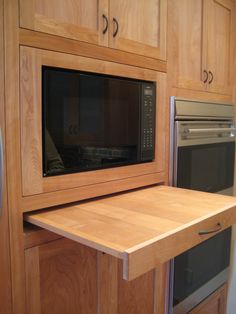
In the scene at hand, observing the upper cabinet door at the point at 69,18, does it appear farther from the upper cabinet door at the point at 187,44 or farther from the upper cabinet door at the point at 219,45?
the upper cabinet door at the point at 219,45

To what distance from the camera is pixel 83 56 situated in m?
1.05

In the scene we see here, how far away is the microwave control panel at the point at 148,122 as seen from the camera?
1.30 m

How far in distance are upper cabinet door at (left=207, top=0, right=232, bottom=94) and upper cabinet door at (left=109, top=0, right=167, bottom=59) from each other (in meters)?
0.44

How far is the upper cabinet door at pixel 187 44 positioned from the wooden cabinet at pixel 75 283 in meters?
0.87

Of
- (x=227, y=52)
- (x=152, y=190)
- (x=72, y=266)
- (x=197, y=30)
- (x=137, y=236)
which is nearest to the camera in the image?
(x=137, y=236)

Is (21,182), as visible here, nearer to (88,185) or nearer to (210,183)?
(88,185)

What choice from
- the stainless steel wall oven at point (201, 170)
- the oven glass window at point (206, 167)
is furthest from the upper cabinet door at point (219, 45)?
the oven glass window at point (206, 167)

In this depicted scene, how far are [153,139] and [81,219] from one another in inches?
22.6

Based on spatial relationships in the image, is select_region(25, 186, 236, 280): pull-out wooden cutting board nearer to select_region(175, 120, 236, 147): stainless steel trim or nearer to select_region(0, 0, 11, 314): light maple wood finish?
select_region(0, 0, 11, 314): light maple wood finish

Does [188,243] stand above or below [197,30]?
below

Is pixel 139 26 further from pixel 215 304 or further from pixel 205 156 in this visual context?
pixel 215 304

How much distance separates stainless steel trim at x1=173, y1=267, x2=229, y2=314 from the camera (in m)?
1.54

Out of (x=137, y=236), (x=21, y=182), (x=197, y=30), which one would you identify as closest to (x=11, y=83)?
(x=21, y=182)

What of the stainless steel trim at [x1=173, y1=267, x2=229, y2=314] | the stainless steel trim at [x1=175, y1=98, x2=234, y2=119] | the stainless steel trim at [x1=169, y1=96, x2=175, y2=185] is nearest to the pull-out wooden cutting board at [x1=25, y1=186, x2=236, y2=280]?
the stainless steel trim at [x1=169, y1=96, x2=175, y2=185]
